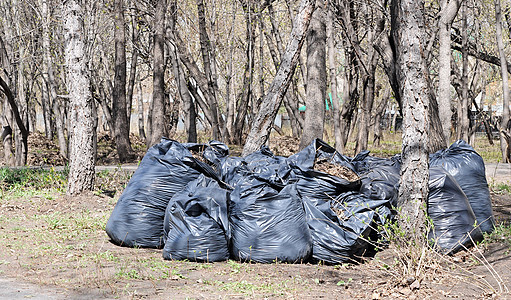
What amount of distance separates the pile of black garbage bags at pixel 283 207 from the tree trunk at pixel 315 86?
3063 mm

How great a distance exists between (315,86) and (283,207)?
14.1ft

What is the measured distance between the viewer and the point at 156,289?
3.61 metres

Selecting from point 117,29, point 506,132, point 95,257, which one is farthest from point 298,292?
point 117,29

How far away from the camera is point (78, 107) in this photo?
6789mm

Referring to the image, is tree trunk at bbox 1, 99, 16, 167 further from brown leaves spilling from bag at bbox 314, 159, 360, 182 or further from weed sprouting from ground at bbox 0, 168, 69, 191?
brown leaves spilling from bag at bbox 314, 159, 360, 182

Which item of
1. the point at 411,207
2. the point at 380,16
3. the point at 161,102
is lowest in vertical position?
→ the point at 411,207

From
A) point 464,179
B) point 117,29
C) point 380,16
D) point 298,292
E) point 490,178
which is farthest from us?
point 117,29

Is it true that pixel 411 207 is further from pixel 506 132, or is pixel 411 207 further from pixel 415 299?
pixel 506 132

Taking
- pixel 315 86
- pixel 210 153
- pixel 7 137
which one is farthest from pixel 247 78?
pixel 210 153

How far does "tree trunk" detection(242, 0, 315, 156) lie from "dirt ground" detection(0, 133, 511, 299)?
2724mm

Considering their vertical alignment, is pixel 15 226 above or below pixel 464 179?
below

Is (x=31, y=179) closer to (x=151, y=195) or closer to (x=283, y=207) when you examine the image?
(x=151, y=195)

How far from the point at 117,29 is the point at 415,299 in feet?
36.6

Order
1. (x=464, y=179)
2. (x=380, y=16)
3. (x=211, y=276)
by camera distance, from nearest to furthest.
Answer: (x=211, y=276)
(x=464, y=179)
(x=380, y=16)
